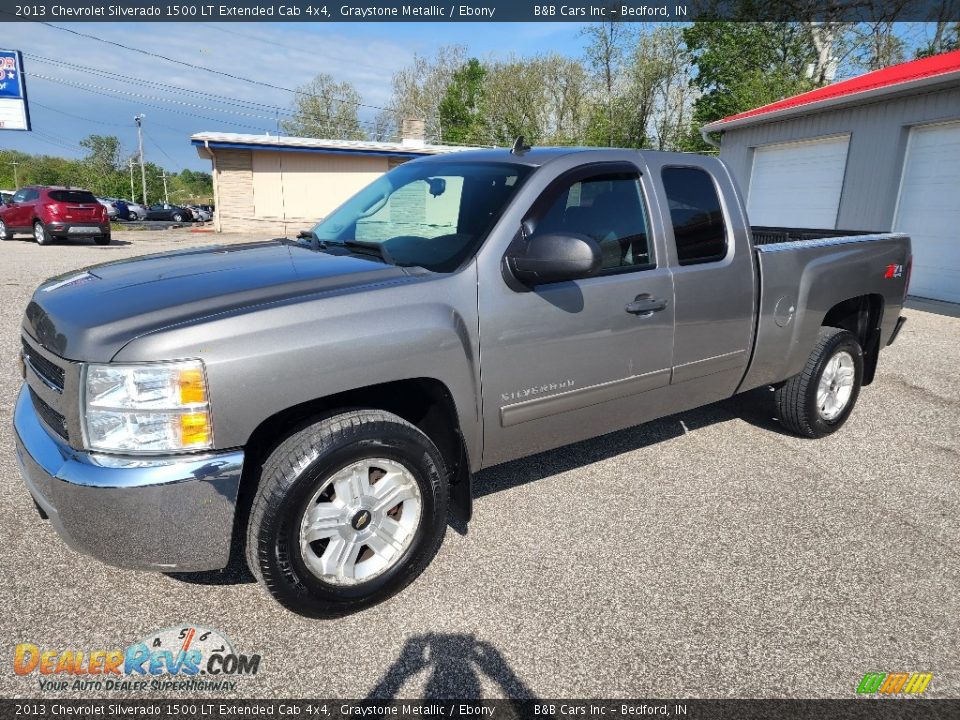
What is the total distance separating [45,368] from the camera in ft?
8.10

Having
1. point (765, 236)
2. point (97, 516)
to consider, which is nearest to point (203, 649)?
point (97, 516)

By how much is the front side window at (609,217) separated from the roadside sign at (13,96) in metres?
37.4

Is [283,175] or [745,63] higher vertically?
[745,63]

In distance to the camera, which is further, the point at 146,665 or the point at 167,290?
the point at 167,290

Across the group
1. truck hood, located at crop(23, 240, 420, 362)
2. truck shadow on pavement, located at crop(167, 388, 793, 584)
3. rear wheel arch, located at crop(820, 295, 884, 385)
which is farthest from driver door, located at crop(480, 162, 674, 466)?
rear wheel arch, located at crop(820, 295, 884, 385)

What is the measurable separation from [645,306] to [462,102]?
47.9 meters

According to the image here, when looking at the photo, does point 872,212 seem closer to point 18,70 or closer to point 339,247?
point 339,247

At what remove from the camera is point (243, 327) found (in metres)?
2.20

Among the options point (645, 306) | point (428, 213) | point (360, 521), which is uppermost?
point (428, 213)

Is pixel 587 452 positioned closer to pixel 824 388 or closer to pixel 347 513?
pixel 824 388

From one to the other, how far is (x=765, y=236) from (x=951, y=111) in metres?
7.82

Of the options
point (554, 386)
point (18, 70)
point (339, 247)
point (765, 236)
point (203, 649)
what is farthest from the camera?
point (18, 70)

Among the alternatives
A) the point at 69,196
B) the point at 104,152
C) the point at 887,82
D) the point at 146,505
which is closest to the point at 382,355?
the point at 146,505
